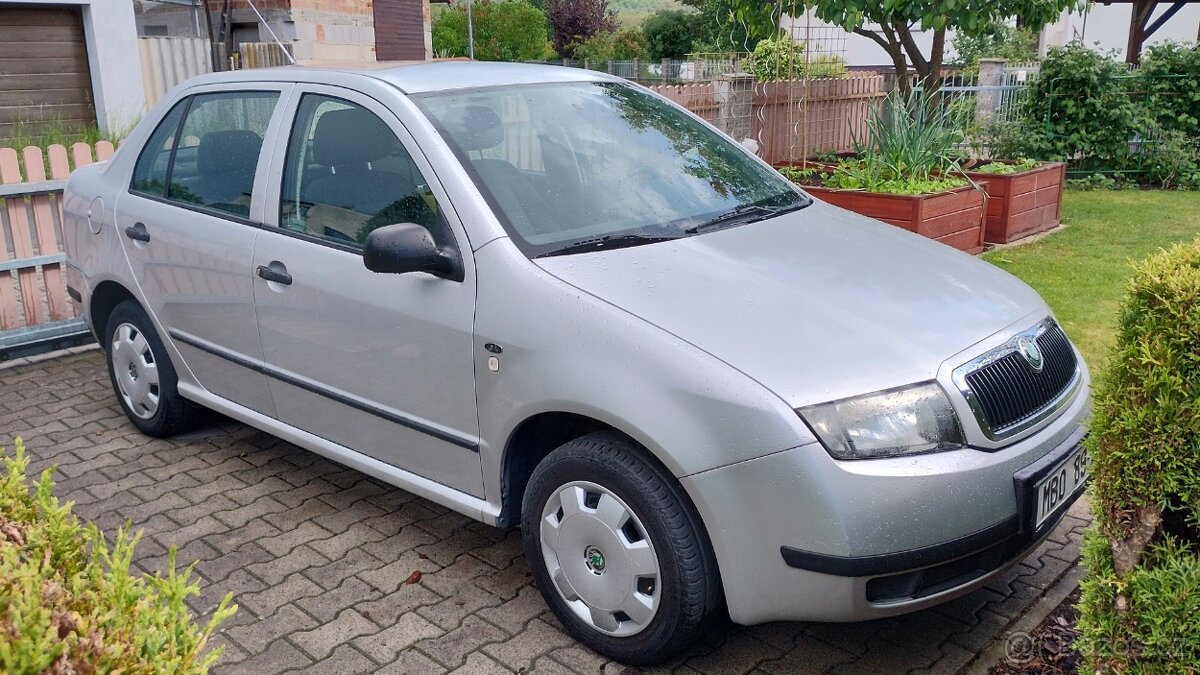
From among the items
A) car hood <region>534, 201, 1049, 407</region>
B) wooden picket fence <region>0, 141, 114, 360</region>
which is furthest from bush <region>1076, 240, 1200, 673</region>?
wooden picket fence <region>0, 141, 114, 360</region>

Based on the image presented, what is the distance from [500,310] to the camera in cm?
320

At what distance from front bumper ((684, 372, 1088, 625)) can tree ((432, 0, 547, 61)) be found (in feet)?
98.9

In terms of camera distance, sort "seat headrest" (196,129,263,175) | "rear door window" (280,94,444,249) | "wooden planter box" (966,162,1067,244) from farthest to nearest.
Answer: "wooden planter box" (966,162,1067,244) → "seat headrest" (196,129,263,175) → "rear door window" (280,94,444,249)

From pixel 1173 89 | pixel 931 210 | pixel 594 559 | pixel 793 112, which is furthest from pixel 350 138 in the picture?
pixel 1173 89

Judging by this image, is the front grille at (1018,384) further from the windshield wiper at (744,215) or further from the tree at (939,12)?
the tree at (939,12)

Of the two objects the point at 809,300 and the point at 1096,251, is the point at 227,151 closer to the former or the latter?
the point at 809,300

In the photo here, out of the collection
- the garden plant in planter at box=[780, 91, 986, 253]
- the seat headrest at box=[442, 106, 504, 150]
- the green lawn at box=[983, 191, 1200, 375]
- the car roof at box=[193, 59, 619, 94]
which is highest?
the car roof at box=[193, 59, 619, 94]

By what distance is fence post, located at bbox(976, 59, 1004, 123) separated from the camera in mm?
13211

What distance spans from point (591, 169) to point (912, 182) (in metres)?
5.31

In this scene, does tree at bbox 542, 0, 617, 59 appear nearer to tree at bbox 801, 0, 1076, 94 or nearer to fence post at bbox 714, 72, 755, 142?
fence post at bbox 714, 72, 755, 142

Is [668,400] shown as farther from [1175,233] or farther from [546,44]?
[546,44]

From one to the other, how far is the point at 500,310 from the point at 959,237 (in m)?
6.22

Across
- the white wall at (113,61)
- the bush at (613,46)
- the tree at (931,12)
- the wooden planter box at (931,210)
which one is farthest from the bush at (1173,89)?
the bush at (613,46)

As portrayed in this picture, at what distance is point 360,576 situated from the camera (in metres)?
3.74
